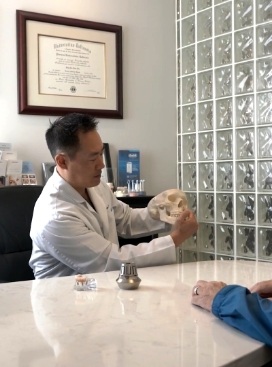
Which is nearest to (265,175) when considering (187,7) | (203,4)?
(203,4)

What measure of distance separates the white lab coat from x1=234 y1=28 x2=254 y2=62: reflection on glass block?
1.40 metres

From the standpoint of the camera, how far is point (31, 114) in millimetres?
2889

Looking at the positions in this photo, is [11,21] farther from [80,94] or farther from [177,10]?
[177,10]

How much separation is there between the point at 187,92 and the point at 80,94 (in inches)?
27.5

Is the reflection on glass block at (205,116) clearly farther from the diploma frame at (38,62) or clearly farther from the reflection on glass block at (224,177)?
the diploma frame at (38,62)

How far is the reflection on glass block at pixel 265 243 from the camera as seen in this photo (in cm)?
279

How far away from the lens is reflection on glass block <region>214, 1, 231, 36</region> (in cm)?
297

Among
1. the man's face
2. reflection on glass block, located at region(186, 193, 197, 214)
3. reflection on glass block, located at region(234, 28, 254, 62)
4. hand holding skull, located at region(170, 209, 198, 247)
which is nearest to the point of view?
hand holding skull, located at region(170, 209, 198, 247)

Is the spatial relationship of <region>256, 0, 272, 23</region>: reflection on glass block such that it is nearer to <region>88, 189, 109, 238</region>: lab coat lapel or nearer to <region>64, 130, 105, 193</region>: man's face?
<region>64, 130, 105, 193</region>: man's face

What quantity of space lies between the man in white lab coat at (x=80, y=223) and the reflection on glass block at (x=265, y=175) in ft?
2.84

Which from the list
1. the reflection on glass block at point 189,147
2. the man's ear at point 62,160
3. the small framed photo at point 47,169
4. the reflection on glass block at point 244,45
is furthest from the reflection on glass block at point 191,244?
the man's ear at point 62,160

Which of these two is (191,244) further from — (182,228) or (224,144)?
(182,228)

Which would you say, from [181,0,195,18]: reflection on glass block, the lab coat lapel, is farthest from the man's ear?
[181,0,195,18]: reflection on glass block

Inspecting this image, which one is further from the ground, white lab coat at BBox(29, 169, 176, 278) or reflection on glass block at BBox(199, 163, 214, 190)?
reflection on glass block at BBox(199, 163, 214, 190)
